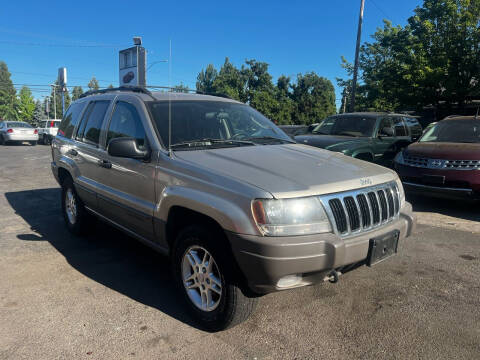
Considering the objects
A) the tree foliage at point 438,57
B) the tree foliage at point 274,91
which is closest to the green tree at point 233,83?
the tree foliage at point 274,91

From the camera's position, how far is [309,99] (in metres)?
57.5

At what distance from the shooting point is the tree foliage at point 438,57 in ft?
54.2

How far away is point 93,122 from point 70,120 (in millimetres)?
991

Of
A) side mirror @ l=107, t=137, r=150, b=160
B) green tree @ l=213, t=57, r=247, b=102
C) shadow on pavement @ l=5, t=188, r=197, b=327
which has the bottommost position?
shadow on pavement @ l=5, t=188, r=197, b=327

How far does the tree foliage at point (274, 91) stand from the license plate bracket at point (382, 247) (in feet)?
164

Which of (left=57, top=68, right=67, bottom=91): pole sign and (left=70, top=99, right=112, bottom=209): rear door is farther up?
(left=57, top=68, right=67, bottom=91): pole sign

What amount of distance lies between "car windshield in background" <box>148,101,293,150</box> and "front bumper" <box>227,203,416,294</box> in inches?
48.8

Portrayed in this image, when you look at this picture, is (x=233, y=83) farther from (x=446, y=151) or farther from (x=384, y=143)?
(x=446, y=151)

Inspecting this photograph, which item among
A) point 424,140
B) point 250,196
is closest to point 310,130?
point 424,140

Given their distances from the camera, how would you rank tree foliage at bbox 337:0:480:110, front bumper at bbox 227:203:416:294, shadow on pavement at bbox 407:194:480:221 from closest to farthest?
front bumper at bbox 227:203:416:294 < shadow on pavement at bbox 407:194:480:221 < tree foliage at bbox 337:0:480:110

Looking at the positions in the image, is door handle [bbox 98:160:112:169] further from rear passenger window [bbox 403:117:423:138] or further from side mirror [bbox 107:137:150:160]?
rear passenger window [bbox 403:117:423:138]

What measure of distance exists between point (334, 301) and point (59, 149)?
166 inches

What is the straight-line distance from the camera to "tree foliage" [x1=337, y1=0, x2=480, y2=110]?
16516mm

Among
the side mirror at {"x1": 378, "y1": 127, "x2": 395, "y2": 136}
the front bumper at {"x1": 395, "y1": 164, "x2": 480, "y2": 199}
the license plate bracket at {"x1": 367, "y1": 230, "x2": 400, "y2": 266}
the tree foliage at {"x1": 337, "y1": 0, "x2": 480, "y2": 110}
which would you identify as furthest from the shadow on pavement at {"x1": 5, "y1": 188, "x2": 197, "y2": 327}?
the tree foliage at {"x1": 337, "y1": 0, "x2": 480, "y2": 110}
